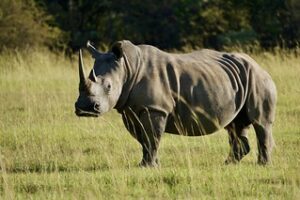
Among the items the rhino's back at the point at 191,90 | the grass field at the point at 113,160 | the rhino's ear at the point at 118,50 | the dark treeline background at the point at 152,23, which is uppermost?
the rhino's ear at the point at 118,50

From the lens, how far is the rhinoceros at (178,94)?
339 inches

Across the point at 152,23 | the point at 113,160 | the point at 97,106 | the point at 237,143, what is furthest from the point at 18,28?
the point at 97,106

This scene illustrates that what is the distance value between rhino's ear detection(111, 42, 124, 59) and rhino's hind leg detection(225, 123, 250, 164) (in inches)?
61.2

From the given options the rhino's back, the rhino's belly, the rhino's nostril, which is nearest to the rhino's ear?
the rhino's back

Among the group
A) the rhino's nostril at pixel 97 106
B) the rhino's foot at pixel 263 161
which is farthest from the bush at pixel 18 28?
the rhino's nostril at pixel 97 106

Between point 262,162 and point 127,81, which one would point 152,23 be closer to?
point 262,162

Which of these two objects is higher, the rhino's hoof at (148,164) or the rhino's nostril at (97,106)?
the rhino's nostril at (97,106)

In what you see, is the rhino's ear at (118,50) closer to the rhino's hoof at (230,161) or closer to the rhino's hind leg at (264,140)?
the rhino's hoof at (230,161)

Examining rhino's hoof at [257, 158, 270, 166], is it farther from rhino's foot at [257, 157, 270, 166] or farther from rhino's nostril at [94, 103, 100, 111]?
rhino's nostril at [94, 103, 100, 111]

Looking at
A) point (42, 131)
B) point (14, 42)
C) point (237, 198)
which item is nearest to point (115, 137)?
point (42, 131)

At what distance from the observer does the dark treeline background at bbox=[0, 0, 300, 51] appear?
90.2ft

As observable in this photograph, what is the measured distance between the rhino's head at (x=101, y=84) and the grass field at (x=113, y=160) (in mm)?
582

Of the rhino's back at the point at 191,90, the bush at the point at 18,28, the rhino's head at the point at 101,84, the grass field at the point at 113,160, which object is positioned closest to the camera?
the grass field at the point at 113,160

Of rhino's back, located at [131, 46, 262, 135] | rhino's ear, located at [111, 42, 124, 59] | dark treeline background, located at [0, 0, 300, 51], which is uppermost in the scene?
rhino's ear, located at [111, 42, 124, 59]
